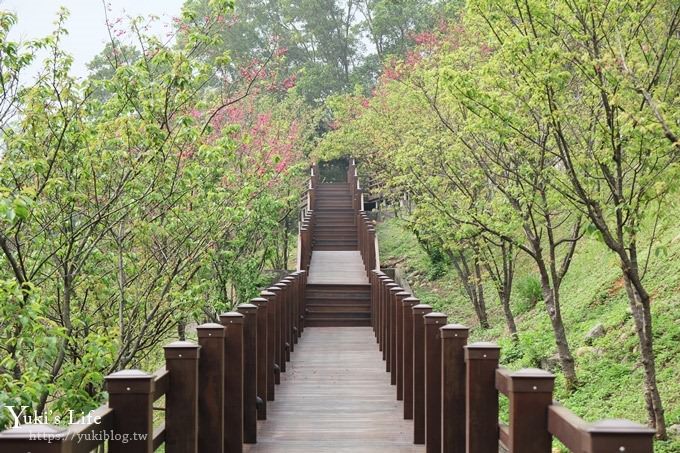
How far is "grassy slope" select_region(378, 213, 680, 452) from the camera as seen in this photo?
7.68m

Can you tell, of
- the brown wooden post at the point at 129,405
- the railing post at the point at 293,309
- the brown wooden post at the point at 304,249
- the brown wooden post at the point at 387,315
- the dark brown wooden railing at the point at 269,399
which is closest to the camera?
the dark brown wooden railing at the point at 269,399

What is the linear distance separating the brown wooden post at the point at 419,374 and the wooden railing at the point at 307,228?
13.3 meters

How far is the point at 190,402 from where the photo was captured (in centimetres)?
418

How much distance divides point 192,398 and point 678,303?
7.05 meters

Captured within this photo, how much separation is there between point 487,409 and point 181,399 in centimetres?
157

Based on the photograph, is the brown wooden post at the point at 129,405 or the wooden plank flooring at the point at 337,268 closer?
the brown wooden post at the point at 129,405

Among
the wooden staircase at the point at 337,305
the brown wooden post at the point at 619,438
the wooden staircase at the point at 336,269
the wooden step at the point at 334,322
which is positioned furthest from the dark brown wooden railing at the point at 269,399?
the wooden staircase at the point at 336,269

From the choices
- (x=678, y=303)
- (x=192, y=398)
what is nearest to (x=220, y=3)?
(x=192, y=398)

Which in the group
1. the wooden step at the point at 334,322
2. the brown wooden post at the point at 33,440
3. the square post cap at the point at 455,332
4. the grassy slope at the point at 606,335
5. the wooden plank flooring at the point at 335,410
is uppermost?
the square post cap at the point at 455,332

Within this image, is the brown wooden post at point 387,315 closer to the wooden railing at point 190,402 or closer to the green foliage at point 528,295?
the wooden railing at point 190,402

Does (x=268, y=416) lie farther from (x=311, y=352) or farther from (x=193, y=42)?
(x=311, y=352)

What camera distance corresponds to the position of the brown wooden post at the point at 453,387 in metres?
4.77

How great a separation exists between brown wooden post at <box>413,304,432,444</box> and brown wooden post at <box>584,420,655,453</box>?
156 inches

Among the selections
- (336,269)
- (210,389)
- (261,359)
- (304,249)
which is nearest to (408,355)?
(261,359)
